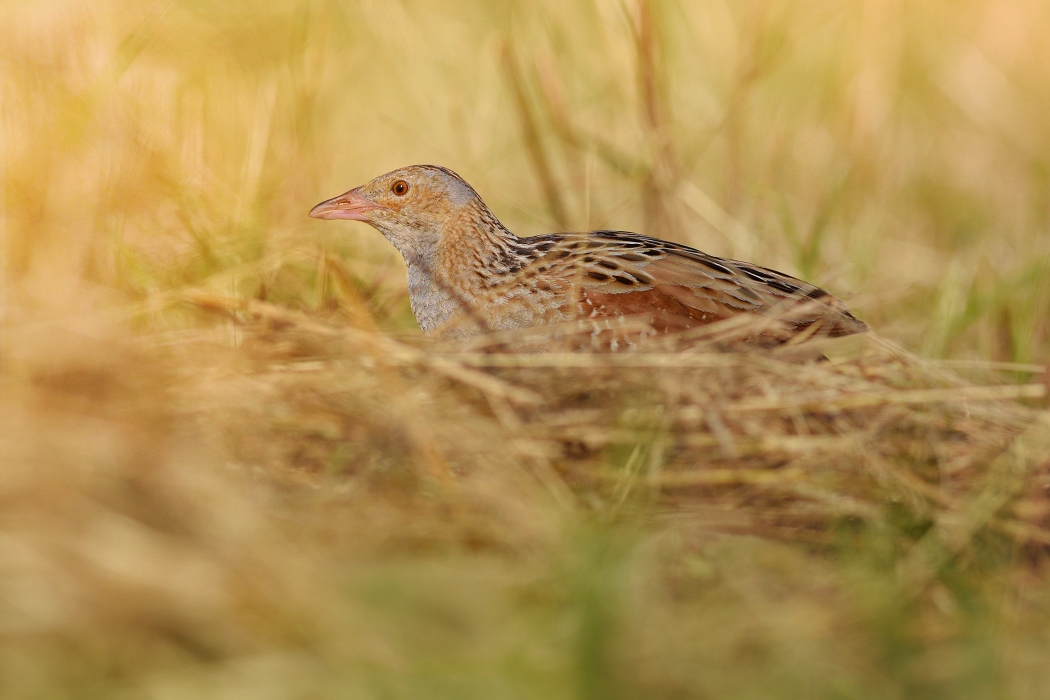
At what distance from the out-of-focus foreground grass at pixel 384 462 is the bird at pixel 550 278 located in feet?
0.90

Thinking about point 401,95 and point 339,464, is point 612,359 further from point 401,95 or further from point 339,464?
point 401,95

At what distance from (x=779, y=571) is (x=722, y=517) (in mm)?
175

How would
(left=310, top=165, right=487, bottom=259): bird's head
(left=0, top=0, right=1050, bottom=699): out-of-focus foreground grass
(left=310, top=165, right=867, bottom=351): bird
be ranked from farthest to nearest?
(left=310, top=165, right=487, bottom=259): bird's head < (left=310, top=165, right=867, bottom=351): bird < (left=0, top=0, right=1050, bottom=699): out-of-focus foreground grass

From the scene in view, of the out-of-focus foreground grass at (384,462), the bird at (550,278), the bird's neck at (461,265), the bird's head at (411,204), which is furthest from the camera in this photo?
the bird's head at (411,204)

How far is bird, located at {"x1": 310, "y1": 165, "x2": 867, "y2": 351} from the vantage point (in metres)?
3.08

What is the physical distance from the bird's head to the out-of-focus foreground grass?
0.20 metres

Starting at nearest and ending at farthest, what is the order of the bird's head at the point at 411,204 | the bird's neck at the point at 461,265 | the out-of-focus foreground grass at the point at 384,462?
the out-of-focus foreground grass at the point at 384,462 < the bird's neck at the point at 461,265 < the bird's head at the point at 411,204

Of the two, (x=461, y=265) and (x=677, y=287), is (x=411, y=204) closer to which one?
(x=461, y=265)

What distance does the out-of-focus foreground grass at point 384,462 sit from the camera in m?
1.59

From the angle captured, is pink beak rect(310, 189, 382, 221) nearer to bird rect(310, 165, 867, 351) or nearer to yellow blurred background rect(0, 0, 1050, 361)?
bird rect(310, 165, 867, 351)

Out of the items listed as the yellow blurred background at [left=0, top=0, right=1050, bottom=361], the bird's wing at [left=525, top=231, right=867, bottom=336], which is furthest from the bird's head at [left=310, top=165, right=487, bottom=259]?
the bird's wing at [left=525, top=231, right=867, bottom=336]

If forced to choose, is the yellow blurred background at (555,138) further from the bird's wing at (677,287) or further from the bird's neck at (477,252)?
the bird's neck at (477,252)

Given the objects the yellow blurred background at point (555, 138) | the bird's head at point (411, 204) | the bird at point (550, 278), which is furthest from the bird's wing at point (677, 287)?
the bird's head at point (411, 204)

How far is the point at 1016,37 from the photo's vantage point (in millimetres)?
6961
